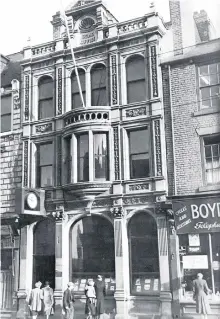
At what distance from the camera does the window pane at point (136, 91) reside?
693 inches

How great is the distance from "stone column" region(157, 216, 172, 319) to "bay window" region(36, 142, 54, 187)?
5592 mm

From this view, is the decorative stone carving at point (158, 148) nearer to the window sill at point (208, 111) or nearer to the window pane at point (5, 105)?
the window sill at point (208, 111)

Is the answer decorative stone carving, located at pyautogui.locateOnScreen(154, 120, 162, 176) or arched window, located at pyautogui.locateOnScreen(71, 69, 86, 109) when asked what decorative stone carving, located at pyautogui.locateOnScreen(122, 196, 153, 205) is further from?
arched window, located at pyautogui.locateOnScreen(71, 69, 86, 109)

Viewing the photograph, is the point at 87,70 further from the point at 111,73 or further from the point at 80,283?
the point at 80,283

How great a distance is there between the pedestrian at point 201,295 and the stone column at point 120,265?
297 cm

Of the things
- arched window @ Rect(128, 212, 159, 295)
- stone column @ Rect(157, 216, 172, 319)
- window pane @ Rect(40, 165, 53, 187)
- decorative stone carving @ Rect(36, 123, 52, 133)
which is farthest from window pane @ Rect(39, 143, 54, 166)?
stone column @ Rect(157, 216, 172, 319)

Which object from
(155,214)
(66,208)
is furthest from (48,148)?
(155,214)

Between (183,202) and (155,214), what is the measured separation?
130 centimetres

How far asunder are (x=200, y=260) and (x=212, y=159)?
3.83m

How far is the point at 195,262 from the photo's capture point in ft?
49.8

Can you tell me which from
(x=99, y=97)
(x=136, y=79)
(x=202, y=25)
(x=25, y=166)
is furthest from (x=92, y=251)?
(x=202, y=25)

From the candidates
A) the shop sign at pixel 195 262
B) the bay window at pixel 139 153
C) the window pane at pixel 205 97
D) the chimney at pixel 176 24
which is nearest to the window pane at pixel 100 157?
the bay window at pixel 139 153

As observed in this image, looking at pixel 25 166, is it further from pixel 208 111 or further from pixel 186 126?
pixel 208 111

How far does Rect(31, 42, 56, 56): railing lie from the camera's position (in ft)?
64.8
